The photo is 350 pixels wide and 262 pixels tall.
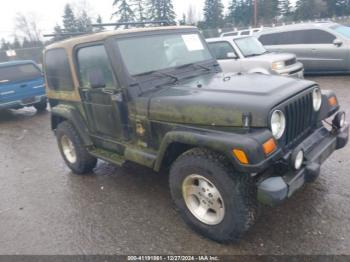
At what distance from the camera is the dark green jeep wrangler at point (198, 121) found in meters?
2.69

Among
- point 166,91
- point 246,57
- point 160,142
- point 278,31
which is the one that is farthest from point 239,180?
point 278,31

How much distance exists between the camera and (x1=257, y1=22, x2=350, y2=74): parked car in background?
9586mm

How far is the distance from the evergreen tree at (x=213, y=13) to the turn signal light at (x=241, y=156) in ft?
156

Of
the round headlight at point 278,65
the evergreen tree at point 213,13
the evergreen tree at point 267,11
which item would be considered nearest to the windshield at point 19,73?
the round headlight at point 278,65

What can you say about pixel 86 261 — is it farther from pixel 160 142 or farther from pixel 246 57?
pixel 246 57

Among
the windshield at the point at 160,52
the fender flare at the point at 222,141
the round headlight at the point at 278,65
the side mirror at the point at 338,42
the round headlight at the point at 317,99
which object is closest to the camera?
the fender flare at the point at 222,141

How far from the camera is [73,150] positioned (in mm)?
4969

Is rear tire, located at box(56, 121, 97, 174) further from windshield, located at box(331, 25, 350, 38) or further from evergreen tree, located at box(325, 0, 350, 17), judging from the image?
evergreen tree, located at box(325, 0, 350, 17)

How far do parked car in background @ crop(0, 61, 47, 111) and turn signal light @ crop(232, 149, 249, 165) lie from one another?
29.0ft

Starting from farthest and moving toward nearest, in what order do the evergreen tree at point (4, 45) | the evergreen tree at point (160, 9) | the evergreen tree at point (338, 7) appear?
the evergreen tree at point (338, 7) < the evergreen tree at point (4, 45) < the evergreen tree at point (160, 9)

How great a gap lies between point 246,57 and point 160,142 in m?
6.20

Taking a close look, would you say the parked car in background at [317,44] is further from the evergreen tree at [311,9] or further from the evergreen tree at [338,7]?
→ the evergreen tree at [338,7]

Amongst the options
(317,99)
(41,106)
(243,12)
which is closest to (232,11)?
(243,12)

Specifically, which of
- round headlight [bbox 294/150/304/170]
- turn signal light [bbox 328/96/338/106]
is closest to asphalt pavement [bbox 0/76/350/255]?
round headlight [bbox 294/150/304/170]
